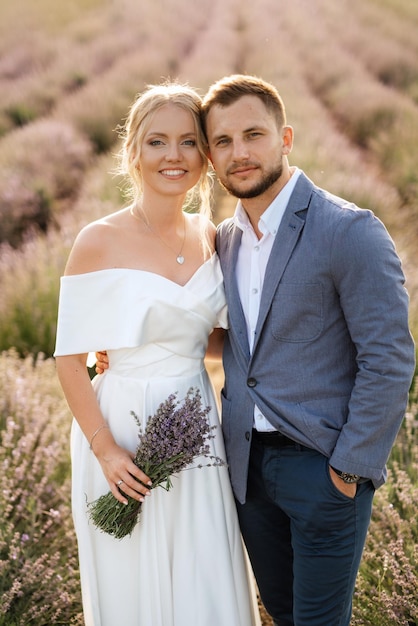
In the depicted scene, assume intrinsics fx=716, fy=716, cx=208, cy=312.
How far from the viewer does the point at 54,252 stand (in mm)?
6145

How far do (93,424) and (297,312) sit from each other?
0.85m

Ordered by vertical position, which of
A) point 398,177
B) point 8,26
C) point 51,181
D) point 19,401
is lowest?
point 19,401

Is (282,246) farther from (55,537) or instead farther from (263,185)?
(55,537)

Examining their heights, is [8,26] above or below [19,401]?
above

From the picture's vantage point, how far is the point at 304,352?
2414mm

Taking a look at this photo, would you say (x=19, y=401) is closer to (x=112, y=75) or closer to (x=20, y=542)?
(x=20, y=542)

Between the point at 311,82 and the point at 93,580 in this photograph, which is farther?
the point at 311,82

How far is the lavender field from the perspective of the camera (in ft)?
10.2

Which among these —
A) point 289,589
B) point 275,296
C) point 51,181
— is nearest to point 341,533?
point 289,589

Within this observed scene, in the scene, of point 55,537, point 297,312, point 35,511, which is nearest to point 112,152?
point 55,537

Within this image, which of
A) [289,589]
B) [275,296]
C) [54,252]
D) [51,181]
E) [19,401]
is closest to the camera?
[275,296]

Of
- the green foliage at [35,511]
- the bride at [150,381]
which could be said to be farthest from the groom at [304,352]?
the green foliage at [35,511]

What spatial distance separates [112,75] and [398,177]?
623 cm

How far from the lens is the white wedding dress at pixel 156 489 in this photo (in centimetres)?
262
